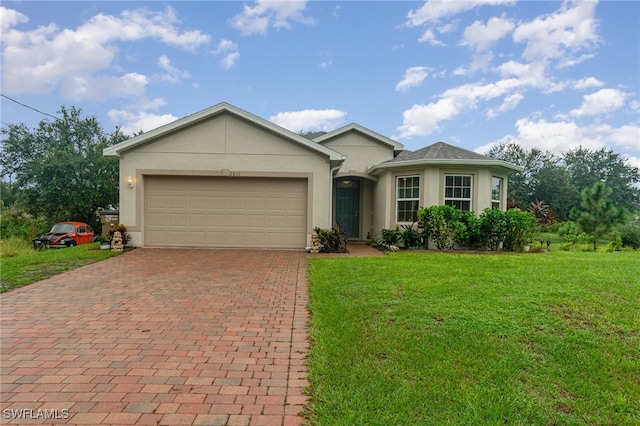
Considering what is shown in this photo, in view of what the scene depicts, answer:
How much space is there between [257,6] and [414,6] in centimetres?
538

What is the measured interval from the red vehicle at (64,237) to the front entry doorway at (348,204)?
39.6 feet

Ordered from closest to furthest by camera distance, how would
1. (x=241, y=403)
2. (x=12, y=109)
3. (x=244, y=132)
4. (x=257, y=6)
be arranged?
(x=241, y=403)
(x=244, y=132)
(x=257, y=6)
(x=12, y=109)

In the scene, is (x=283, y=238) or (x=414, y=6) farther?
(x=414, y=6)

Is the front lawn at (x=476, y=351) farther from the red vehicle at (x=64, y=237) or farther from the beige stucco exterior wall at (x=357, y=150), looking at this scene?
the red vehicle at (x=64, y=237)

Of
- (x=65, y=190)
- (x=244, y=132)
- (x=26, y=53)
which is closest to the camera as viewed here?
(x=244, y=132)

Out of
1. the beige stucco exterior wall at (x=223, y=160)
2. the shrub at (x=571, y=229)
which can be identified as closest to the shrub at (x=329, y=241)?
the beige stucco exterior wall at (x=223, y=160)

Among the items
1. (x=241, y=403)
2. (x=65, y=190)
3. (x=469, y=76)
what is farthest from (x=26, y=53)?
(x=469, y=76)

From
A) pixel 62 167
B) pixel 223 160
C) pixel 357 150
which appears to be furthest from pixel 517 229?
pixel 62 167

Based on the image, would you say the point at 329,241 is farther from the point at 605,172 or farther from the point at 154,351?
the point at 605,172

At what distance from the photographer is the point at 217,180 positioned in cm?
1063

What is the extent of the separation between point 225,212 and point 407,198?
6.24 meters

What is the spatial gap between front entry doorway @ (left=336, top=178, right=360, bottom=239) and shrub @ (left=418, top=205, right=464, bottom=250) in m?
4.17

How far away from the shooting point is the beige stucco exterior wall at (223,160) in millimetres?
10344

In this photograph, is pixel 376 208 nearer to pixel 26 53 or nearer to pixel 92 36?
pixel 92 36
